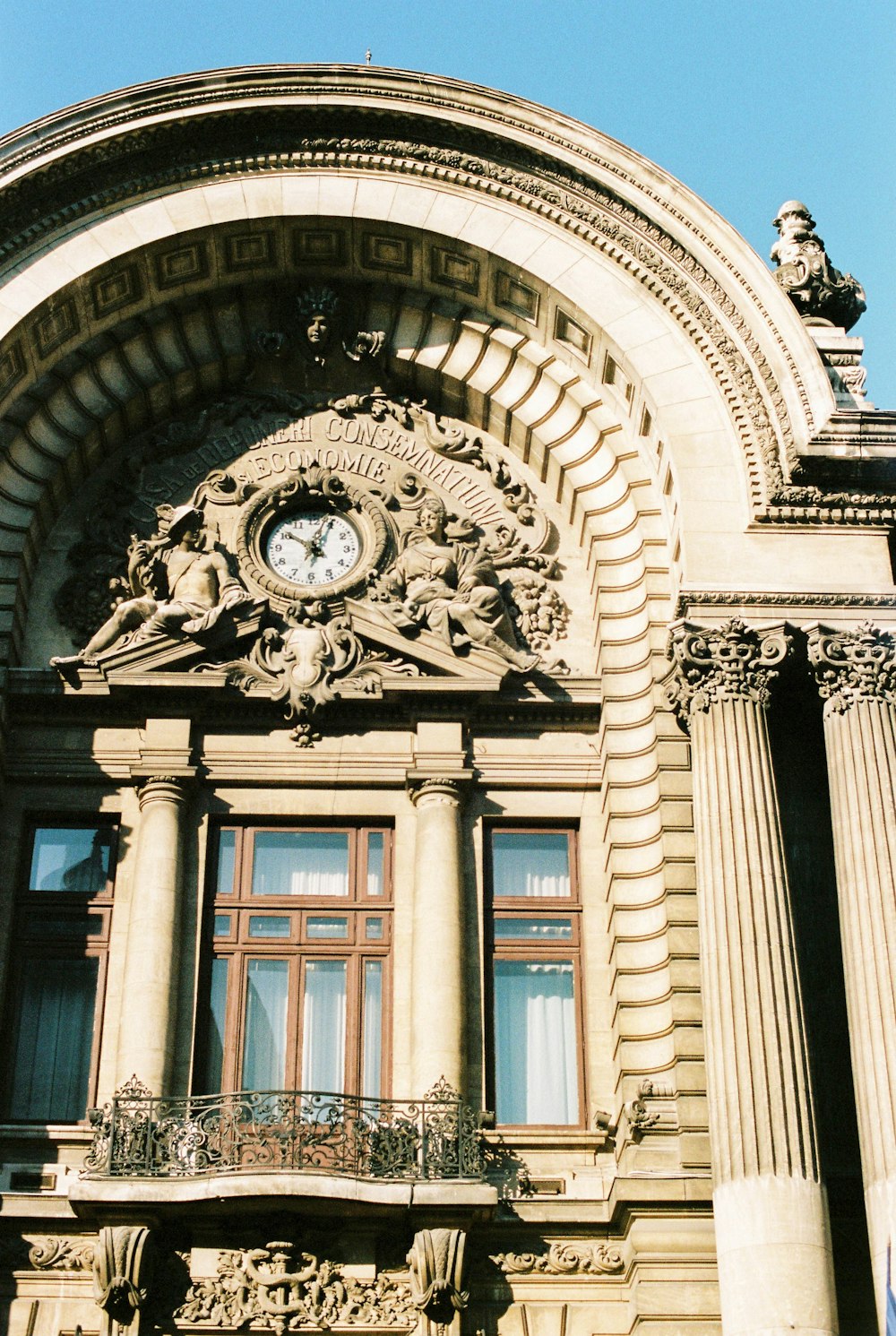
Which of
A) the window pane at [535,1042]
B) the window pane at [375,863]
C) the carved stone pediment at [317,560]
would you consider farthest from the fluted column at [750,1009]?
the window pane at [375,863]

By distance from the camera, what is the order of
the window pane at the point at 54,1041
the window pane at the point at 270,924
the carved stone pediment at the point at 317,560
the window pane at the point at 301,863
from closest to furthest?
the window pane at the point at 54,1041
the window pane at the point at 270,924
the window pane at the point at 301,863
the carved stone pediment at the point at 317,560

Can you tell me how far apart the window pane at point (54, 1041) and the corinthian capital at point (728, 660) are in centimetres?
681

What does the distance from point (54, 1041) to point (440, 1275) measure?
4866mm

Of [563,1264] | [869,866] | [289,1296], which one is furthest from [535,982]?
[289,1296]

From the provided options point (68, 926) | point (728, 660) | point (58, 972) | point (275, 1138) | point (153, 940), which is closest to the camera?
point (275, 1138)

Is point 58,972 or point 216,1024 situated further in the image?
point 58,972

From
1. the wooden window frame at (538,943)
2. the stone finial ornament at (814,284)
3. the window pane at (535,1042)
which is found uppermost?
the stone finial ornament at (814,284)

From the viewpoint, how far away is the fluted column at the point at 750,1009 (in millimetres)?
17734

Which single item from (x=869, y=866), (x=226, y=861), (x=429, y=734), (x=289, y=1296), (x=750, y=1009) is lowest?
(x=289, y=1296)

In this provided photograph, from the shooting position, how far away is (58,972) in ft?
70.9

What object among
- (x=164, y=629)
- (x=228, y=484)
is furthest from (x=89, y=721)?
(x=228, y=484)

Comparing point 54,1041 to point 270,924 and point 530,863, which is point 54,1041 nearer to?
point 270,924

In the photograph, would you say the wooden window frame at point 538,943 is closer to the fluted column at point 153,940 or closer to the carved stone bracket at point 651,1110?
the carved stone bracket at point 651,1110

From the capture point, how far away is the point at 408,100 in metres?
23.9
